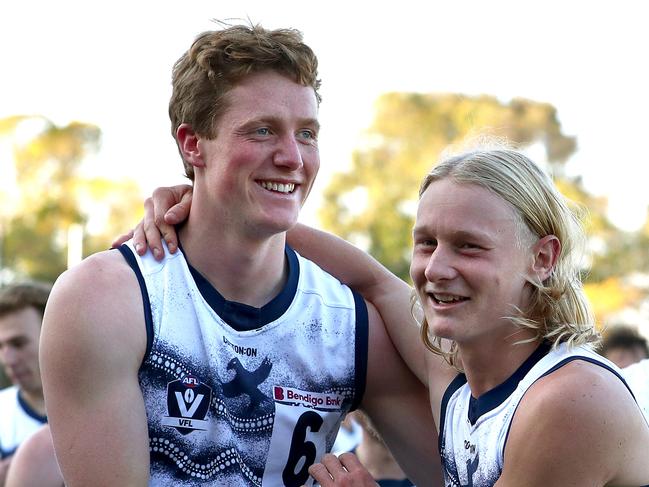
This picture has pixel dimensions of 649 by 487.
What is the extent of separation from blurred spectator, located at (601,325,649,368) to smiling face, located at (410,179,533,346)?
470 cm

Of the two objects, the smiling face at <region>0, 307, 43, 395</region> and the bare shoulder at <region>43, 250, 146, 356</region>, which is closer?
the bare shoulder at <region>43, 250, 146, 356</region>

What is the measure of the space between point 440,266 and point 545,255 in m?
0.33

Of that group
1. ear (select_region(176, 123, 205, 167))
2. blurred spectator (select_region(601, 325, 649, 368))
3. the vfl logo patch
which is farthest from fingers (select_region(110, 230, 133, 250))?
blurred spectator (select_region(601, 325, 649, 368))

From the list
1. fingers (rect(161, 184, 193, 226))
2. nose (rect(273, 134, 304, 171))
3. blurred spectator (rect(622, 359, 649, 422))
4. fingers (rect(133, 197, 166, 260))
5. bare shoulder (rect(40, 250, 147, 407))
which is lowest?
bare shoulder (rect(40, 250, 147, 407))

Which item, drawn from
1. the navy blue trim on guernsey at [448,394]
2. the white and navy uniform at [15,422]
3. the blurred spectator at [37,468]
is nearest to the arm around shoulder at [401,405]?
the navy blue trim on guernsey at [448,394]

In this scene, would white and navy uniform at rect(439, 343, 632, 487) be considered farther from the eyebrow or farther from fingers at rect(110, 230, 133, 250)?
fingers at rect(110, 230, 133, 250)

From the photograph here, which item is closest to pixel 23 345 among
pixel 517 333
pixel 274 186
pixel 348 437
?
pixel 348 437

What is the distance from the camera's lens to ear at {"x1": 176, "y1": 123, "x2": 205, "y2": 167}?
11.7ft

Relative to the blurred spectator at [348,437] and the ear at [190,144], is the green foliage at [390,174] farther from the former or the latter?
the ear at [190,144]

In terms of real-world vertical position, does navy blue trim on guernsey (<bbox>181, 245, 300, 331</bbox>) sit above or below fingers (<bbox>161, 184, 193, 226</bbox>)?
below

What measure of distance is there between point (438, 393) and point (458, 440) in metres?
0.29

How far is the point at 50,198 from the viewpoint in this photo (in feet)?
118

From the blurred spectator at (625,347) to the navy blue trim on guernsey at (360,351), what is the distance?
162 inches

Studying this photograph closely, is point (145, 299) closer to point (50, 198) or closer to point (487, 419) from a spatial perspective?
point (487, 419)
